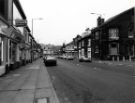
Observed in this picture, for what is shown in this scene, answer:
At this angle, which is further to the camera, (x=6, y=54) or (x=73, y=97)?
(x=6, y=54)

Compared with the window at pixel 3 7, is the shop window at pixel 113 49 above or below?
below

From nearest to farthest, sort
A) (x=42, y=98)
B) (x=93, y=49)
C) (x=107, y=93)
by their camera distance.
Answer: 1. (x=42, y=98)
2. (x=107, y=93)
3. (x=93, y=49)

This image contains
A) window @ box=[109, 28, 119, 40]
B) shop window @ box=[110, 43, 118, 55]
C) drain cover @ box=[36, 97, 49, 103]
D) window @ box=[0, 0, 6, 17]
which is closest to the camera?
drain cover @ box=[36, 97, 49, 103]

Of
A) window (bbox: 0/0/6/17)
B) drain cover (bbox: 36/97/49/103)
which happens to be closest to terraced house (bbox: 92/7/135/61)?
window (bbox: 0/0/6/17)

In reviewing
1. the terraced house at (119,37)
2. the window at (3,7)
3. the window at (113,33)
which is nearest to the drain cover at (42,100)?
the window at (3,7)

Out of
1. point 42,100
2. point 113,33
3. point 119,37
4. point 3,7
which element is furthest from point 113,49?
point 42,100

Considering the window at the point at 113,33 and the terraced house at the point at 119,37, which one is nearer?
the terraced house at the point at 119,37

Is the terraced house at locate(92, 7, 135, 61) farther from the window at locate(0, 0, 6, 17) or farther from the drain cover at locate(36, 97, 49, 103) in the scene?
the drain cover at locate(36, 97, 49, 103)

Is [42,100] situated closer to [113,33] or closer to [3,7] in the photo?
[3,7]

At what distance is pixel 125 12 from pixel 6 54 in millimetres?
34166

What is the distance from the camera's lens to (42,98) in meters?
7.54

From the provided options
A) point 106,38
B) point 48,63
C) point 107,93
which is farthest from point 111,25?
point 107,93

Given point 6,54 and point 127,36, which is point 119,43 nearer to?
point 127,36

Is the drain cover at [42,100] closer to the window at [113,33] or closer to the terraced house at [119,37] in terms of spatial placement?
the terraced house at [119,37]
